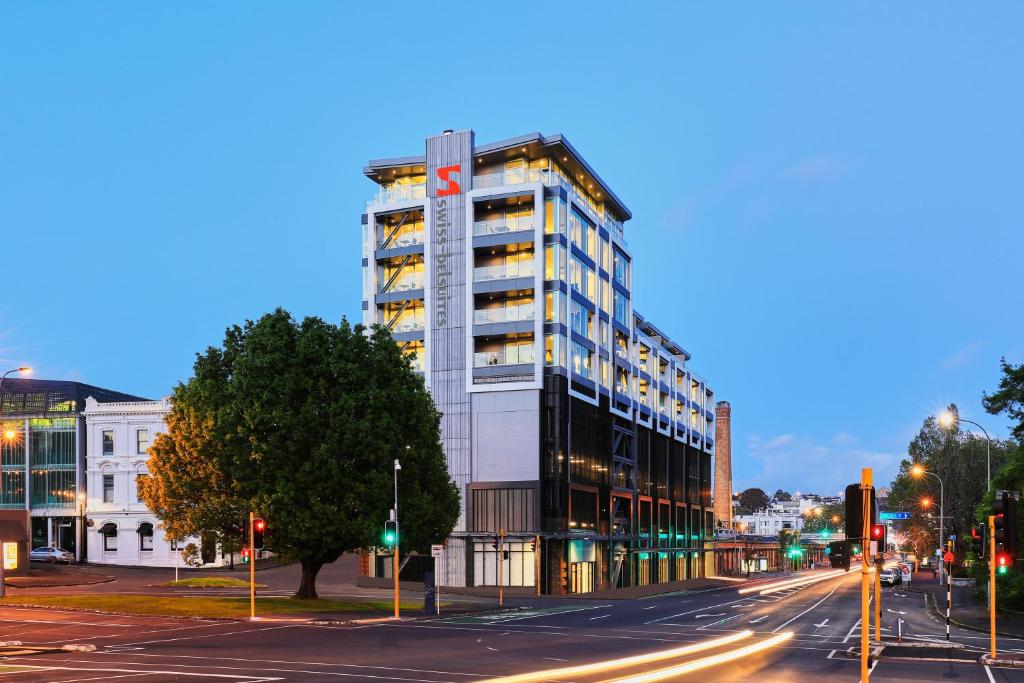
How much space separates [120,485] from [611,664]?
251ft

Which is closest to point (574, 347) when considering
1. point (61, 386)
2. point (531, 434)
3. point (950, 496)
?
point (531, 434)

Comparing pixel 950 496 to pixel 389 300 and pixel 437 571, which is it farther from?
pixel 389 300

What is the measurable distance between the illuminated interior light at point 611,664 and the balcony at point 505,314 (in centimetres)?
4896

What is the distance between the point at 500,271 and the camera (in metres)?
85.9

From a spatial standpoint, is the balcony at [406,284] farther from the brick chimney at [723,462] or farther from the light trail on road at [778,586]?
the brick chimney at [723,462]

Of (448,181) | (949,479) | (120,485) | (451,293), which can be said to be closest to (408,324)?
(451,293)

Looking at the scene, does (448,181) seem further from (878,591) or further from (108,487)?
(878,591)

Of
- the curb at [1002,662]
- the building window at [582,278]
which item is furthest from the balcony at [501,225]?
the curb at [1002,662]

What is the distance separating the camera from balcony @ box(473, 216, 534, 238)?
3356 inches

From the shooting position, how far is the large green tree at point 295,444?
49.5 metres

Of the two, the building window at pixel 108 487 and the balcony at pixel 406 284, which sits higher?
the balcony at pixel 406 284

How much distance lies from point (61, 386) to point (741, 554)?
378 ft

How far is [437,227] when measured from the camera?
87.8m

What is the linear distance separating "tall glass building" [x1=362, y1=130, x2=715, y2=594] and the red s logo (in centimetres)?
12
